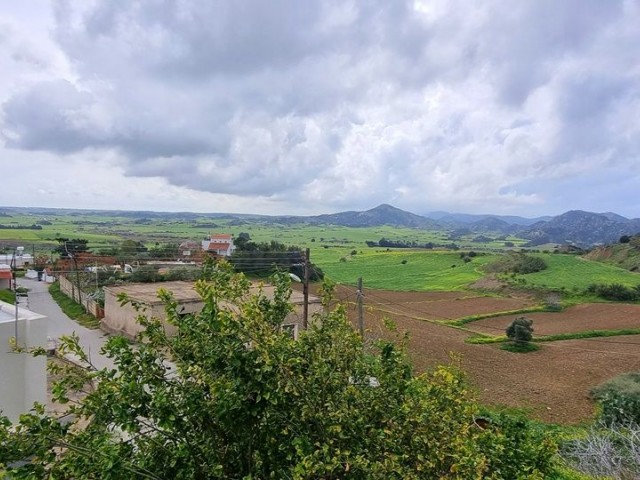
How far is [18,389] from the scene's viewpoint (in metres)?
9.61

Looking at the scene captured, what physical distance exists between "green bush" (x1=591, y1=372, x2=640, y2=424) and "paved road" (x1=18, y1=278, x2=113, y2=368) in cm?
1658

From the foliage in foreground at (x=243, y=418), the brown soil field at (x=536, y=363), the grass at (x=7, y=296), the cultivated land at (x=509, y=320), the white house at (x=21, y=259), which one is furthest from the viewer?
the white house at (x=21, y=259)

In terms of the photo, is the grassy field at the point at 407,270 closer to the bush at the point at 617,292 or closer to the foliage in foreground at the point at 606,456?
the bush at the point at 617,292

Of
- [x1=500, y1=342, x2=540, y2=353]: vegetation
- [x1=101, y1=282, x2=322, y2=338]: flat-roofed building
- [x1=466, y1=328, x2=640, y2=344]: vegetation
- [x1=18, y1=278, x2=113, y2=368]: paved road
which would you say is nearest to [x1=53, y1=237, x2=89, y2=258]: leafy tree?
[x1=18, y1=278, x2=113, y2=368]: paved road

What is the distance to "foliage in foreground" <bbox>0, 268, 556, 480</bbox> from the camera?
249 cm

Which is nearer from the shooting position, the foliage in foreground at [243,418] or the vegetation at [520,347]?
the foliage in foreground at [243,418]

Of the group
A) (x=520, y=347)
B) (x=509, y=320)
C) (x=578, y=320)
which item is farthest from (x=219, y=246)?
(x=578, y=320)

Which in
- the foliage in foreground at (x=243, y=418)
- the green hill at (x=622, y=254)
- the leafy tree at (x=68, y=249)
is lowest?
the green hill at (x=622, y=254)

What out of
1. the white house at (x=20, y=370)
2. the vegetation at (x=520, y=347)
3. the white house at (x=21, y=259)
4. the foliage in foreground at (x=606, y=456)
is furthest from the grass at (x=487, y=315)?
the white house at (x=21, y=259)

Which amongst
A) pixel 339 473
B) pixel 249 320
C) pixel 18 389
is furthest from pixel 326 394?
pixel 18 389

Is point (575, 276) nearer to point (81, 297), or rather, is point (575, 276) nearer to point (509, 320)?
point (509, 320)

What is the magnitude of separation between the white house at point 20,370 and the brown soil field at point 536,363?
294 inches

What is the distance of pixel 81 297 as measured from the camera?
1138 inches

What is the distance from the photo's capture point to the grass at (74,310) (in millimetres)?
24219
